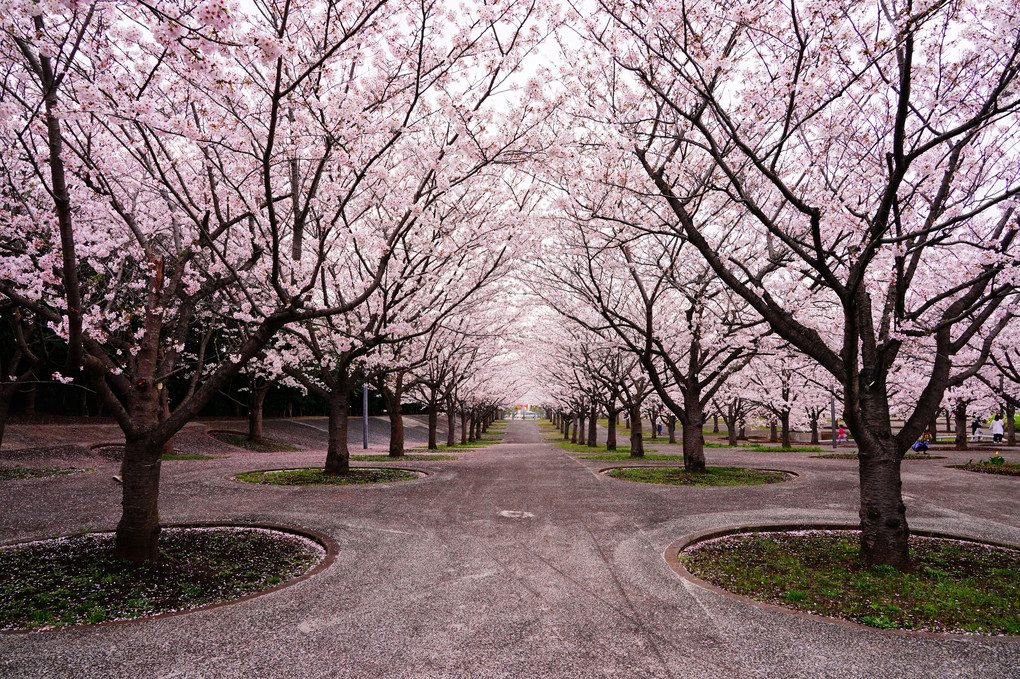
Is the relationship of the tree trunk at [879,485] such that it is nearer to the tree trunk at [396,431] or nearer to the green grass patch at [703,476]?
the green grass patch at [703,476]

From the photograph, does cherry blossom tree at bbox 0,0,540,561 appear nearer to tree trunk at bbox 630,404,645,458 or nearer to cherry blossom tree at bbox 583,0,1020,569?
cherry blossom tree at bbox 583,0,1020,569

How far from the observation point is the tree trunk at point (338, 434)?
1434 cm

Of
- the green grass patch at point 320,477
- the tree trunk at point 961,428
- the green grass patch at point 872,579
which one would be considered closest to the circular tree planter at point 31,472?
the green grass patch at point 320,477

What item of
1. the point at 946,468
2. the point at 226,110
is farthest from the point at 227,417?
the point at 946,468

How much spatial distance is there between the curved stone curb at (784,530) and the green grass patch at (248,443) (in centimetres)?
2309

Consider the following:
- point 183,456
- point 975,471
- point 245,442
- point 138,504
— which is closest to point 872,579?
point 138,504

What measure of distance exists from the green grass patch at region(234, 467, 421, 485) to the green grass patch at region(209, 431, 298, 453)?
1133cm

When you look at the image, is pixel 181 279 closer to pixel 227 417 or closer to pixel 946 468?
pixel 946 468

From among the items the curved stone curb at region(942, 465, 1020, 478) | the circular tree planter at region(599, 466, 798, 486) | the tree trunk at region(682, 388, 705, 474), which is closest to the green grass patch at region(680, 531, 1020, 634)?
the circular tree planter at region(599, 466, 798, 486)

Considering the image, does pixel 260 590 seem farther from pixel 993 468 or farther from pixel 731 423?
pixel 731 423

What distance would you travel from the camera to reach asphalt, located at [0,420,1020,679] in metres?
3.94

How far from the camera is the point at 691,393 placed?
14984mm

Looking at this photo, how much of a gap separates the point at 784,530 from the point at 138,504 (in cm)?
860

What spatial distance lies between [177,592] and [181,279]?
380cm
